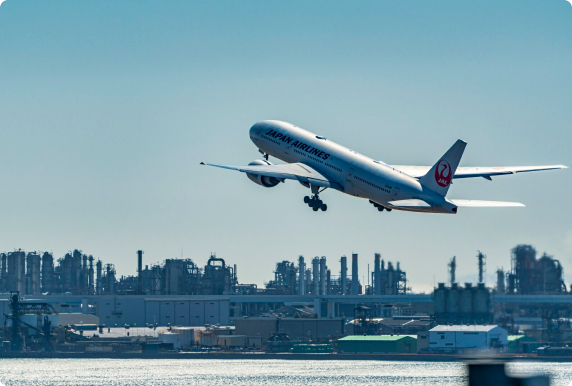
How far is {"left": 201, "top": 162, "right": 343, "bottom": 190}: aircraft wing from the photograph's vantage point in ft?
235

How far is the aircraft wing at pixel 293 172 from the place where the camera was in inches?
2817

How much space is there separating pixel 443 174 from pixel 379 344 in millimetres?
81754

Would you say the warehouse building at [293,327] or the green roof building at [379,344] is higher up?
the warehouse building at [293,327]

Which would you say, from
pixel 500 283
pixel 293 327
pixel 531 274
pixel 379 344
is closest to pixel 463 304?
pixel 531 274

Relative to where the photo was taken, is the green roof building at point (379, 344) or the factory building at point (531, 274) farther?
the green roof building at point (379, 344)

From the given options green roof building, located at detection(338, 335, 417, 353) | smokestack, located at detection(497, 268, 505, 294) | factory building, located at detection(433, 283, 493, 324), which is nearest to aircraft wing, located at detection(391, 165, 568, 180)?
factory building, located at detection(433, 283, 493, 324)

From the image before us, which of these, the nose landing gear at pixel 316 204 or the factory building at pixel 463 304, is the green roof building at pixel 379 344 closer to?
the factory building at pixel 463 304

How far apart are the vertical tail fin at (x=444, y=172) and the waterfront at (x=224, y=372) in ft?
178

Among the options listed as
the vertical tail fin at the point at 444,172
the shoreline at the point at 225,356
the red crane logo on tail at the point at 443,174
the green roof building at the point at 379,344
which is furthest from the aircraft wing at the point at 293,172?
the green roof building at the point at 379,344

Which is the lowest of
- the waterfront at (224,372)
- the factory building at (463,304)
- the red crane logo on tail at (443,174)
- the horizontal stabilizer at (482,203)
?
the waterfront at (224,372)

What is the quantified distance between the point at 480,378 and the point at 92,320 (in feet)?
522

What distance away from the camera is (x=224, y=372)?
142 meters

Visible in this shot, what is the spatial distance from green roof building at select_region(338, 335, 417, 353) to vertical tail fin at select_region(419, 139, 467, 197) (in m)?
77.4

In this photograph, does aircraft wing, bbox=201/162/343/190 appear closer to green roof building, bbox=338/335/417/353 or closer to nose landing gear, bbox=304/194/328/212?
nose landing gear, bbox=304/194/328/212
